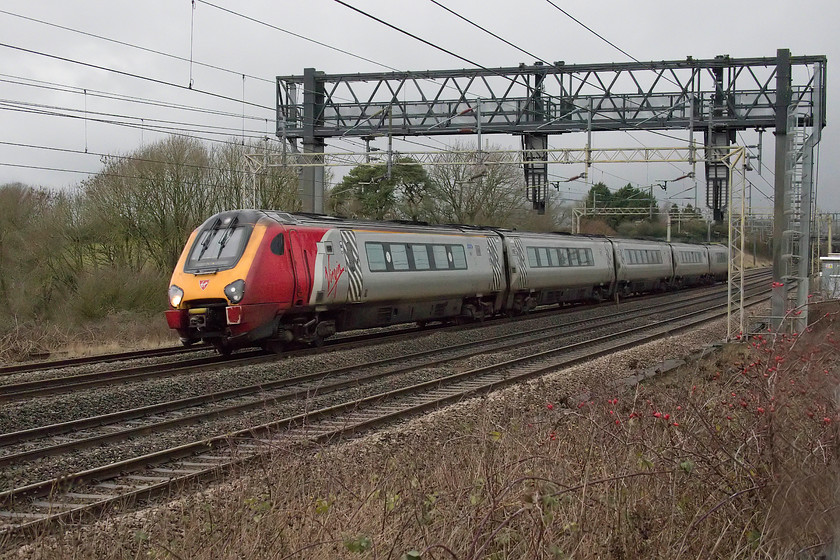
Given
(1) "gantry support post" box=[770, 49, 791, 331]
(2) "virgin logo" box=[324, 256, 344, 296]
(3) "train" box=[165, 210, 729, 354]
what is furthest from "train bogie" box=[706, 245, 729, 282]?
(2) "virgin logo" box=[324, 256, 344, 296]

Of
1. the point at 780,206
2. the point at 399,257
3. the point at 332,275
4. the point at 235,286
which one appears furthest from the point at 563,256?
the point at 235,286

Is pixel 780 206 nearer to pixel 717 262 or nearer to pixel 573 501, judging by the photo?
pixel 573 501

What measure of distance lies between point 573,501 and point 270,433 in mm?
4185

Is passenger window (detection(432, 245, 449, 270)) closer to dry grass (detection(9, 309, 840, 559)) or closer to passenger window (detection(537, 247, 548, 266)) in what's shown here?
passenger window (detection(537, 247, 548, 266))

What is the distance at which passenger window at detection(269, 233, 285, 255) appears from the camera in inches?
598

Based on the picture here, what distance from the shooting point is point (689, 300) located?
118ft

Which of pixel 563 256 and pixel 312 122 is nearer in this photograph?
pixel 563 256

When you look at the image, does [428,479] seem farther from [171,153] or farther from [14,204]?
[171,153]

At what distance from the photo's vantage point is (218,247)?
1556 centimetres

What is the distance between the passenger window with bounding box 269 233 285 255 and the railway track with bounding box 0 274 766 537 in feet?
8.82

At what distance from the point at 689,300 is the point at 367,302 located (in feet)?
72.2

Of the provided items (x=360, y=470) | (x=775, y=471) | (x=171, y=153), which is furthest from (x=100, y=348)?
(x=775, y=471)

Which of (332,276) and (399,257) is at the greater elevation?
(399,257)

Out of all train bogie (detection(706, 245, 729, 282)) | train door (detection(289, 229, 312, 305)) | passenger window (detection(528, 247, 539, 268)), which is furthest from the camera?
train bogie (detection(706, 245, 729, 282))
